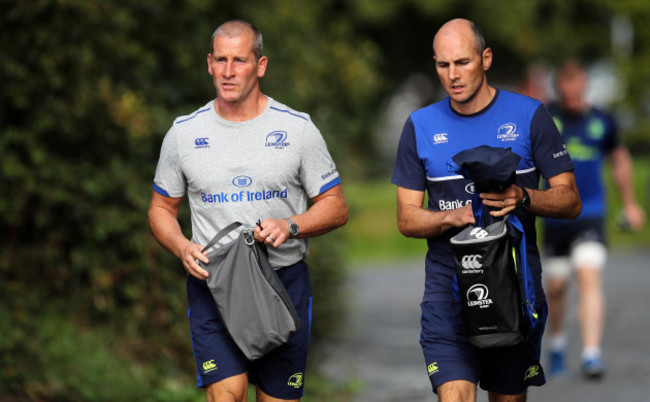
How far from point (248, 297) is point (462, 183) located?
3.63 feet

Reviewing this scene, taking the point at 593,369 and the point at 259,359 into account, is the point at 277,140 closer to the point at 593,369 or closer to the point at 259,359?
the point at 259,359

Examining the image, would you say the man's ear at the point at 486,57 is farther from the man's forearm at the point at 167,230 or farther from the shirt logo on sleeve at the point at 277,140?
the man's forearm at the point at 167,230

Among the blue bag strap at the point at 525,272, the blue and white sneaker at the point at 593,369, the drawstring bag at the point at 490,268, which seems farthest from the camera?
the blue and white sneaker at the point at 593,369

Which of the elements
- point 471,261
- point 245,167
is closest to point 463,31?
point 471,261

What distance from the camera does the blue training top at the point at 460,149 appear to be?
16.7ft

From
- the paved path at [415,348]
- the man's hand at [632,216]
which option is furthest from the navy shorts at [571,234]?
the paved path at [415,348]

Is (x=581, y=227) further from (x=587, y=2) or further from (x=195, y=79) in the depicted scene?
(x=587, y=2)

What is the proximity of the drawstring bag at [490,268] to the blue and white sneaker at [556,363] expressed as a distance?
4.41 meters

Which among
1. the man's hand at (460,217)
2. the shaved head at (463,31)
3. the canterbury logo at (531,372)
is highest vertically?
the shaved head at (463,31)

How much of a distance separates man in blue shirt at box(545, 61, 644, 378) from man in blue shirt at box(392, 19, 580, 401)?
3.91 meters

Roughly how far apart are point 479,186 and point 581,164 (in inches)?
179

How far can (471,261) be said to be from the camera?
483cm

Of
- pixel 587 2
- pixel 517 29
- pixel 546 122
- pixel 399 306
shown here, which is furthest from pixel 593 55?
pixel 546 122

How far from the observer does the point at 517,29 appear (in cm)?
3266
